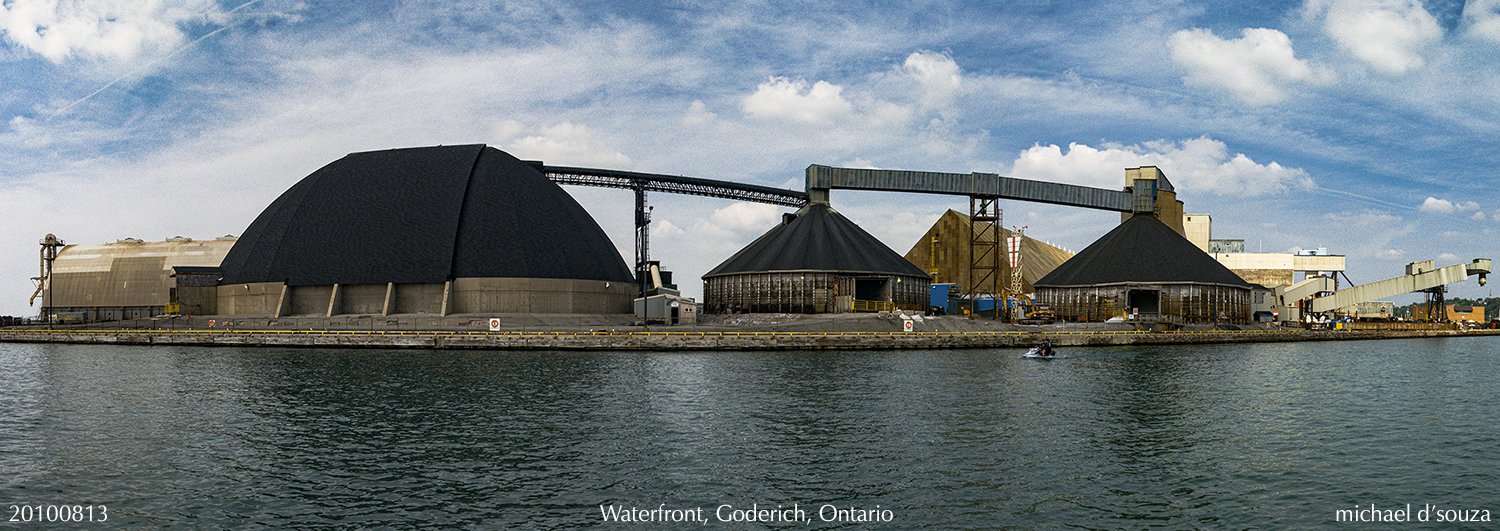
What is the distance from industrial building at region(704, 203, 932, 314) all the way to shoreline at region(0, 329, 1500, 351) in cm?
1858

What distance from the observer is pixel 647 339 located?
67312mm

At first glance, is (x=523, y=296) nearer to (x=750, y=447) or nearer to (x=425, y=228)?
(x=425, y=228)

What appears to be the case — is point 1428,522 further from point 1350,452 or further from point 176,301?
point 176,301

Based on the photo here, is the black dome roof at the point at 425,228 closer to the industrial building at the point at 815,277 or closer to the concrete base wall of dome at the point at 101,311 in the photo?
the industrial building at the point at 815,277

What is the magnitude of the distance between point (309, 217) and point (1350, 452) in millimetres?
104713

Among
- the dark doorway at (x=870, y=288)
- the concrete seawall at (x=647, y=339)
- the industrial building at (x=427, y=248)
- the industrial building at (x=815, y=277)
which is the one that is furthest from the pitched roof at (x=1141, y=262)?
the industrial building at (x=427, y=248)

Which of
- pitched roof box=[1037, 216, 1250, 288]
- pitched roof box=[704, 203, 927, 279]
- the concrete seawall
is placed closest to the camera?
the concrete seawall

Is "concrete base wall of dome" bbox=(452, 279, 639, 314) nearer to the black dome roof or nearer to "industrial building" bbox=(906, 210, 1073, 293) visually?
the black dome roof

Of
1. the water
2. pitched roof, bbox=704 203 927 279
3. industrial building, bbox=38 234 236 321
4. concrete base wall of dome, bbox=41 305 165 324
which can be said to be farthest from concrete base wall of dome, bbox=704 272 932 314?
concrete base wall of dome, bbox=41 305 165 324

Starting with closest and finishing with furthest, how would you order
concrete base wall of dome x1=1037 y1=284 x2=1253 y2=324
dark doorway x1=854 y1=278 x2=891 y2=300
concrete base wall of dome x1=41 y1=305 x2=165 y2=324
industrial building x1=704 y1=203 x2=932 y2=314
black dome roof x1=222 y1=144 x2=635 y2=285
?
industrial building x1=704 y1=203 x2=932 y2=314 → black dome roof x1=222 y1=144 x2=635 y2=285 → dark doorway x1=854 y1=278 x2=891 y2=300 → concrete base wall of dome x1=1037 y1=284 x2=1253 y2=324 → concrete base wall of dome x1=41 y1=305 x2=165 y2=324

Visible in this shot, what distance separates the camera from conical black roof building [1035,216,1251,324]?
9406 cm

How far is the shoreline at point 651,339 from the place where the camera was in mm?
67062

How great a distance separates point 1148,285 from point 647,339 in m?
59.2

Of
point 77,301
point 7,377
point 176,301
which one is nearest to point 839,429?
point 7,377
